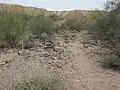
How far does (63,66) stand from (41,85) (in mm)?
2828

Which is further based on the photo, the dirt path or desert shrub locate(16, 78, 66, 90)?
the dirt path

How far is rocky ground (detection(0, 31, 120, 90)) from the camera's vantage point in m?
9.70

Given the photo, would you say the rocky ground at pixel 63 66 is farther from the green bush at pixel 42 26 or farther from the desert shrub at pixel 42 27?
the green bush at pixel 42 26

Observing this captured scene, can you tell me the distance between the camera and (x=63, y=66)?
1113 cm

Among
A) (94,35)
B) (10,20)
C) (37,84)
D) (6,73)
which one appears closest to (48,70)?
(6,73)

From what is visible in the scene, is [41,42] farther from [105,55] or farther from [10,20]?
[105,55]

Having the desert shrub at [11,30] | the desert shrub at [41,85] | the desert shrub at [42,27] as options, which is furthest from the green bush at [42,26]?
the desert shrub at [41,85]

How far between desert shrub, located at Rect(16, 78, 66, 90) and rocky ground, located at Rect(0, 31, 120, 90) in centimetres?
56

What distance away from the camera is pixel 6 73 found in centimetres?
1030

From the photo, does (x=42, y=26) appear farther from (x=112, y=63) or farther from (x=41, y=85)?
(x=41, y=85)

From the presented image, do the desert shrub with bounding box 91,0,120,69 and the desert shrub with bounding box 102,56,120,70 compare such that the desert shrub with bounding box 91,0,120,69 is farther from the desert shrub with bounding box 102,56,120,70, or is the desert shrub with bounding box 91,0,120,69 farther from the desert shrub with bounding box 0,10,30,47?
the desert shrub with bounding box 0,10,30,47

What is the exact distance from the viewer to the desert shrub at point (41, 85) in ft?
27.3

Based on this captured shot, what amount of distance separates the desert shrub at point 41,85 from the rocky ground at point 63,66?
56cm

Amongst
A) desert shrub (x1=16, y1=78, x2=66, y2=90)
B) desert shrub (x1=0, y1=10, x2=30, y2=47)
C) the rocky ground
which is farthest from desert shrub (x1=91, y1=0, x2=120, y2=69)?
desert shrub (x1=0, y1=10, x2=30, y2=47)
